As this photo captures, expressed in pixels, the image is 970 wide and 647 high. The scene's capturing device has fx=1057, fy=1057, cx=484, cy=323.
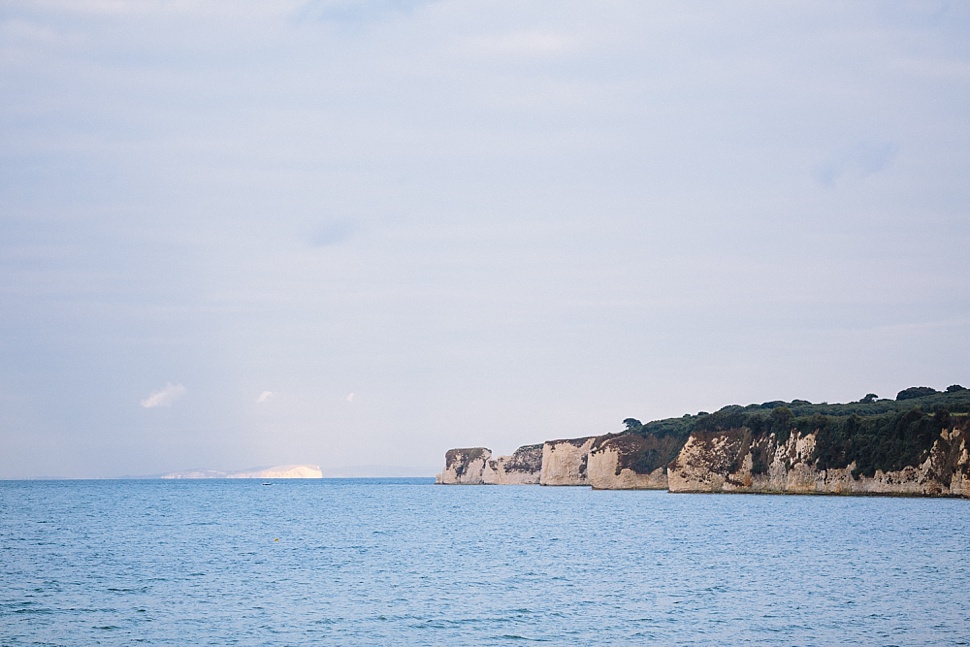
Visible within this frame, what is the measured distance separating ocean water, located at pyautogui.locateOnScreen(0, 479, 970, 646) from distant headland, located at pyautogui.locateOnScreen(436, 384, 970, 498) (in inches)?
985

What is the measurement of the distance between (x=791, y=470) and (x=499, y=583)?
3485 inches

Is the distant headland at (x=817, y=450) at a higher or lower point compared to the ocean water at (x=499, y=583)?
higher

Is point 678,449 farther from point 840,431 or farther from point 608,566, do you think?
point 608,566

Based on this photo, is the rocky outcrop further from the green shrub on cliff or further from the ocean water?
the ocean water

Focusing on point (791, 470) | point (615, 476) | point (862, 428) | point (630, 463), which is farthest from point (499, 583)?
point (615, 476)

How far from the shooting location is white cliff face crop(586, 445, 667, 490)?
174 meters

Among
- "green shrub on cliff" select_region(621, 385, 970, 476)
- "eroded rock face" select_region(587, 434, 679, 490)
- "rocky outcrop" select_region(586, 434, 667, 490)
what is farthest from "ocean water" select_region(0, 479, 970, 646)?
"rocky outcrop" select_region(586, 434, 667, 490)

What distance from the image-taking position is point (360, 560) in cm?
5184

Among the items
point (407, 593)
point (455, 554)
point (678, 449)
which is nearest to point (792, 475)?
point (678, 449)

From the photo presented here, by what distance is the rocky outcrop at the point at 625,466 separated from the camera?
17238cm

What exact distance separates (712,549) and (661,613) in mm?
23313

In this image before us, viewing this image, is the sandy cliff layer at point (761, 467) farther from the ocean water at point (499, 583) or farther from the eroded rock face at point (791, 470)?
the ocean water at point (499, 583)

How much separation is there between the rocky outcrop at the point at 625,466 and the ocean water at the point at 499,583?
93.9 metres

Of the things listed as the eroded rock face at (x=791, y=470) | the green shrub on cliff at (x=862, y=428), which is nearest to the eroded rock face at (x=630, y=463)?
the green shrub on cliff at (x=862, y=428)
